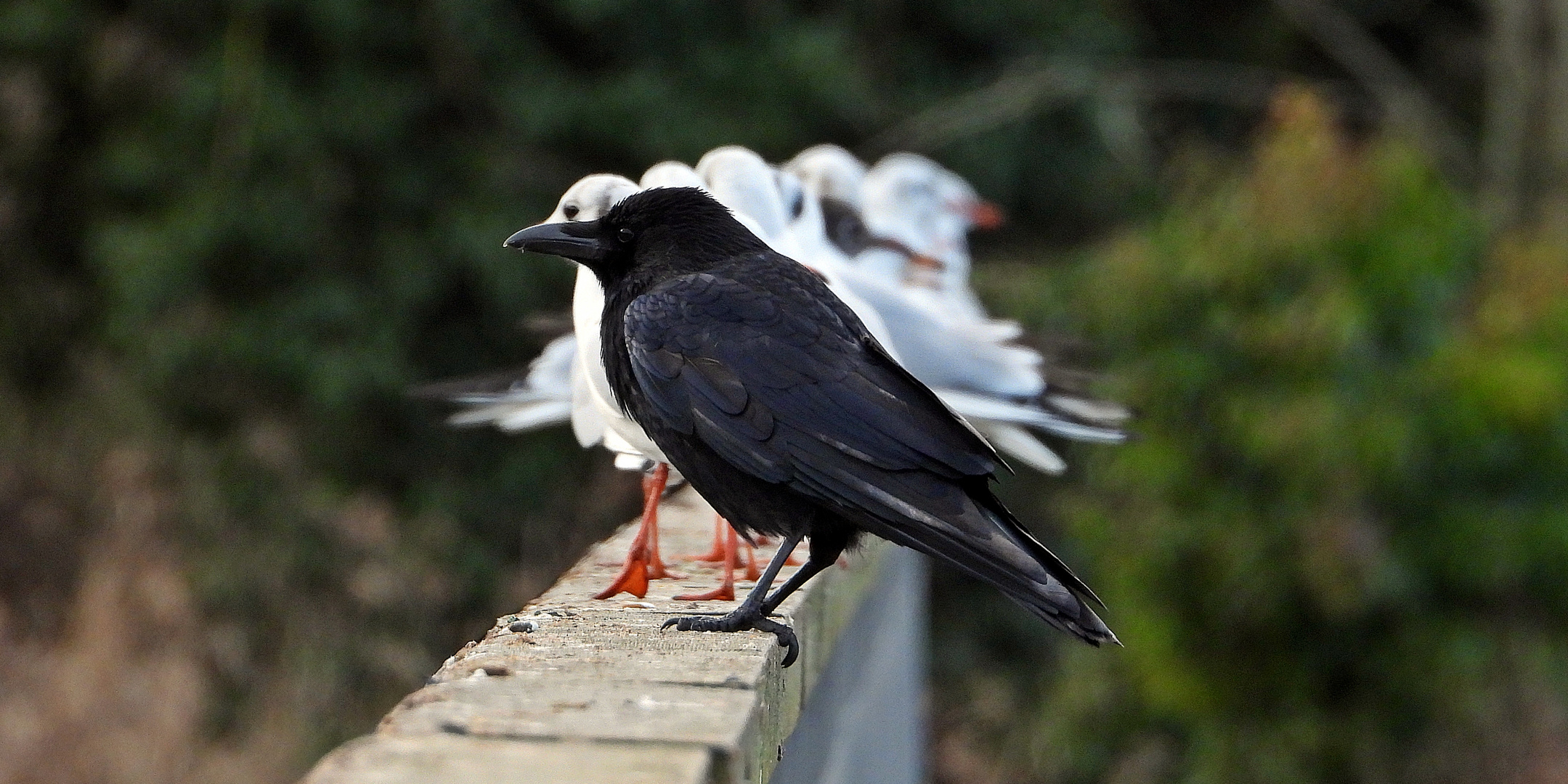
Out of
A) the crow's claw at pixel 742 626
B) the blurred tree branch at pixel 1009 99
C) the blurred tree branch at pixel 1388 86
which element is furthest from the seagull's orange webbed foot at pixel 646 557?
the blurred tree branch at pixel 1388 86

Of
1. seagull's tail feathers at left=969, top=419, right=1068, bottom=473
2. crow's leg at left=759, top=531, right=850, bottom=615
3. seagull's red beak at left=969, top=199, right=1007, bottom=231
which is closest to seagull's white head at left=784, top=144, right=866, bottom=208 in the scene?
seagull's red beak at left=969, top=199, right=1007, bottom=231

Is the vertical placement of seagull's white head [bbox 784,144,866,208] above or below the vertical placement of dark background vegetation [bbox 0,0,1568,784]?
above

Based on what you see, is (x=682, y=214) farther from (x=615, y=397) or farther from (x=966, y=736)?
(x=966, y=736)

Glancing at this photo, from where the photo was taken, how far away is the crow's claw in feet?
9.57

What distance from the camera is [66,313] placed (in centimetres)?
1078

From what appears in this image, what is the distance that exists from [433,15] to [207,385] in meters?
2.42

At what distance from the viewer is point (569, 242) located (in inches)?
129

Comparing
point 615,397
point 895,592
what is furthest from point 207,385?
point 615,397

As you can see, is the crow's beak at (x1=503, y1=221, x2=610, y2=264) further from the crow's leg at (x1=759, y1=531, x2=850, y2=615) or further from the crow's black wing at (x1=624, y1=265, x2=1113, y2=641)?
the crow's leg at (x1=759, y1=531, x2=850, y2=615)

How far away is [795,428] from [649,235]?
2.02 feet

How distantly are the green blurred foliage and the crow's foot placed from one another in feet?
13.9

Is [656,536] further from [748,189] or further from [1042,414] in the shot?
[1042,414]

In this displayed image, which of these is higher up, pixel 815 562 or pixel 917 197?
pixel 815 562

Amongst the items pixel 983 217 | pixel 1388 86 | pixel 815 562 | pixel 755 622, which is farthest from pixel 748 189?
pixel 1388 86
